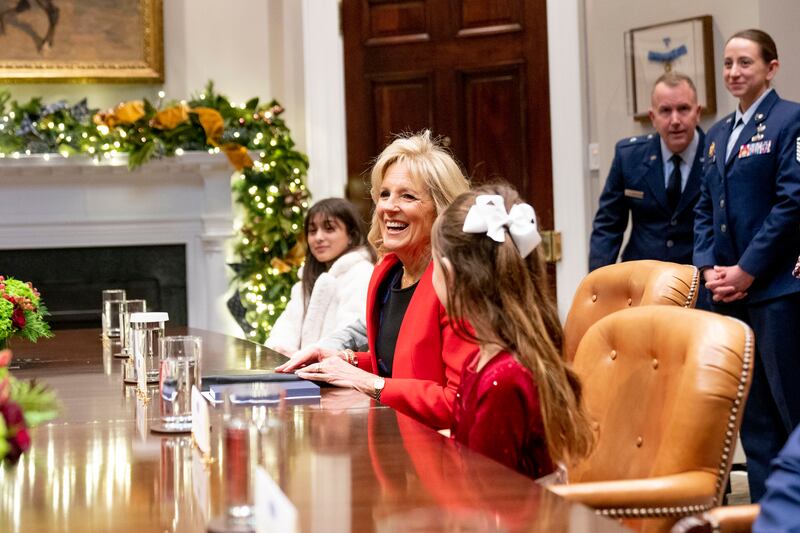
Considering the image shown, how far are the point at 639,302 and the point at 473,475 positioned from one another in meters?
1.36

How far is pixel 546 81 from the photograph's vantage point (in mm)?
5477

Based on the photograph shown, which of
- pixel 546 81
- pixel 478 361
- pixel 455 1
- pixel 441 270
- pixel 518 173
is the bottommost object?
pixel 478 361

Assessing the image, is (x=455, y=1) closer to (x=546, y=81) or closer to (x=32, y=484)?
(x=546, y=81)

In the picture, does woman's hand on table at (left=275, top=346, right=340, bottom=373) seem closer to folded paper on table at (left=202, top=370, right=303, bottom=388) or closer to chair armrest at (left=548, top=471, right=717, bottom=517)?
folded paper on table at (left=202, top=370, right=303, bottom=388)

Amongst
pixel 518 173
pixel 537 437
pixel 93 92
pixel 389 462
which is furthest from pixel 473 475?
pixel 93 92

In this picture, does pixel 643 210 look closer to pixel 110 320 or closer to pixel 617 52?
pixel 617 52

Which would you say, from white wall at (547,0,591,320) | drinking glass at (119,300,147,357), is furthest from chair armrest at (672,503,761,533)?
white wall at (547,0,591,320)

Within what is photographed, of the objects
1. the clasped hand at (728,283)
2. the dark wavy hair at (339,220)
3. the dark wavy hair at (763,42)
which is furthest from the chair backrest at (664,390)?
the dark wavy hair at (339,220)

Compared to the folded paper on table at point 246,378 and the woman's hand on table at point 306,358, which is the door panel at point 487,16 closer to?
the woman's hand on table at point 306,358

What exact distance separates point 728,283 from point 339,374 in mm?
1721

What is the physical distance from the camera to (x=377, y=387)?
2338 mm

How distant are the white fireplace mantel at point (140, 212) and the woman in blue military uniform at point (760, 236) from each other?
304 centimetres

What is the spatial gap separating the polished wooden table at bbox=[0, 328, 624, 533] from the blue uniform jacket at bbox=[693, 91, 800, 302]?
75.1 inches

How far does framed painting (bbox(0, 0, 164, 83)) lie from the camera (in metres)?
6.25
